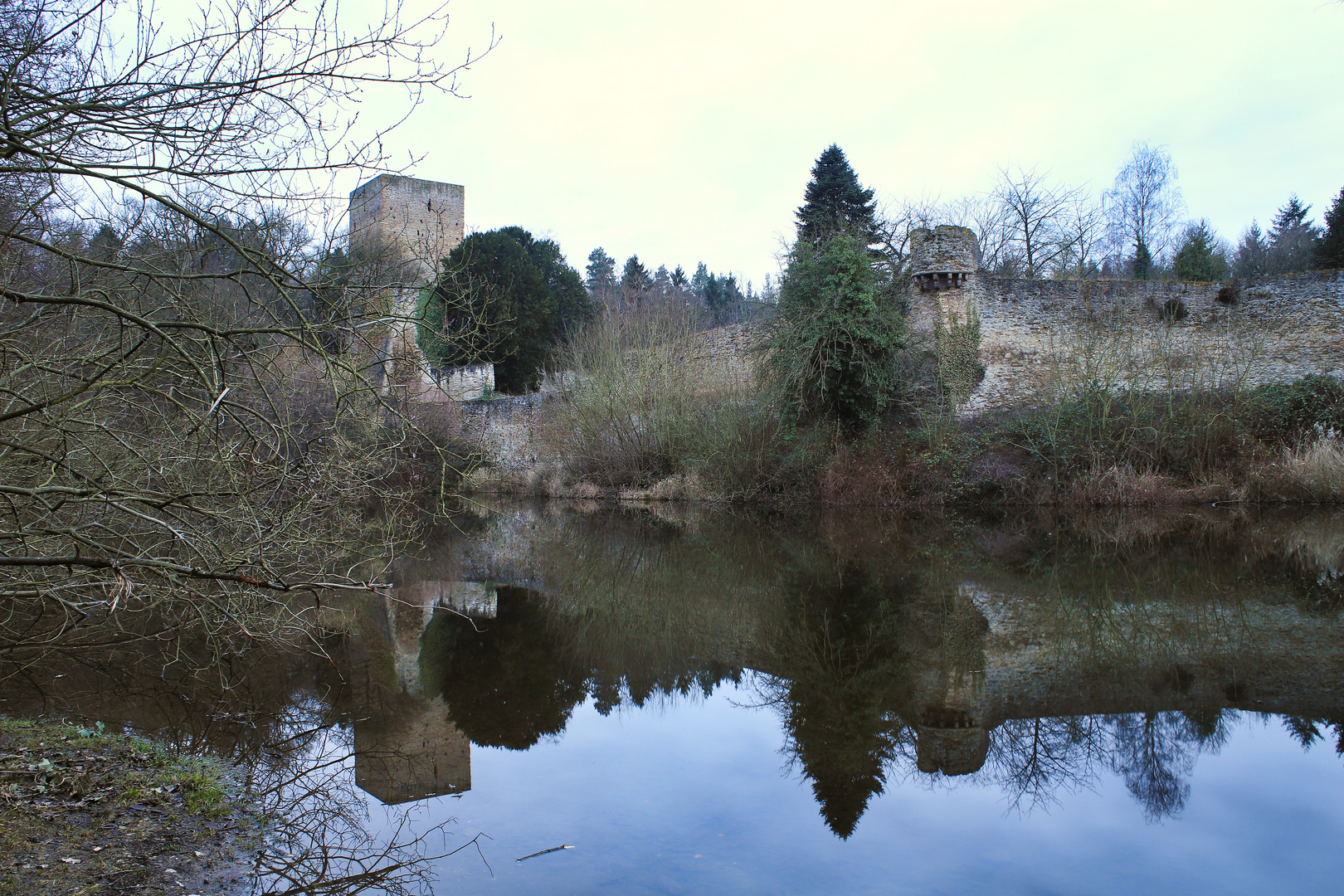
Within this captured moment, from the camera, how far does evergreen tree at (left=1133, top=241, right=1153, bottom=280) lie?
29453 mm

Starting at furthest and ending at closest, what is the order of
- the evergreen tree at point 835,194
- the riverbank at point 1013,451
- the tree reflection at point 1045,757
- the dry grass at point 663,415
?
the evergreen tree at point 835,194 < the dry grass at point 663,415 < the riverbank at point 1013,451 < the tree reflection at point 1045,757

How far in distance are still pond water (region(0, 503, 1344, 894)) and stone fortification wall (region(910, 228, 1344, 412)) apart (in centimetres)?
1084

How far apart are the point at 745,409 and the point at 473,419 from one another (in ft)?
34.6

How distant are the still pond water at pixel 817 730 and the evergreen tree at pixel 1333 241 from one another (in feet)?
63.6

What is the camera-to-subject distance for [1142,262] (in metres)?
30.2

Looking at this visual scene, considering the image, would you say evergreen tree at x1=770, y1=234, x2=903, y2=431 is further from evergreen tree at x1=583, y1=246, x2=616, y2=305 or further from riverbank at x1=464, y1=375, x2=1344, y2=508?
evergreen tree at x1=583, y1=246, x2=616, y2=305

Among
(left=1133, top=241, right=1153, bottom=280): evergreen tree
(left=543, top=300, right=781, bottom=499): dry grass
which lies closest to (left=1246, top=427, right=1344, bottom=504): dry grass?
(left=543, top=300, right=781, bottom=499): dry grass

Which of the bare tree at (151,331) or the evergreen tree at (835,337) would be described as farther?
the evergreen tree at (835,337)

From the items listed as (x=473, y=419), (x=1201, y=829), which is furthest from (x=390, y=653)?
(x=473, y=419)

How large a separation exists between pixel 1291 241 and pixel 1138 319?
72.2ft

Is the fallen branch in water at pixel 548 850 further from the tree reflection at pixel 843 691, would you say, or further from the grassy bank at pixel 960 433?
the grassy bank at pixel 960 433

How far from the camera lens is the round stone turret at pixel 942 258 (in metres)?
18.0

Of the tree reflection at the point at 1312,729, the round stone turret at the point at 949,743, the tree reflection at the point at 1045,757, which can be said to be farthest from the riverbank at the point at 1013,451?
the round stone turret at the point at 949,743

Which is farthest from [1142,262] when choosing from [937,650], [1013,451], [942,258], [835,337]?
[937,650]
